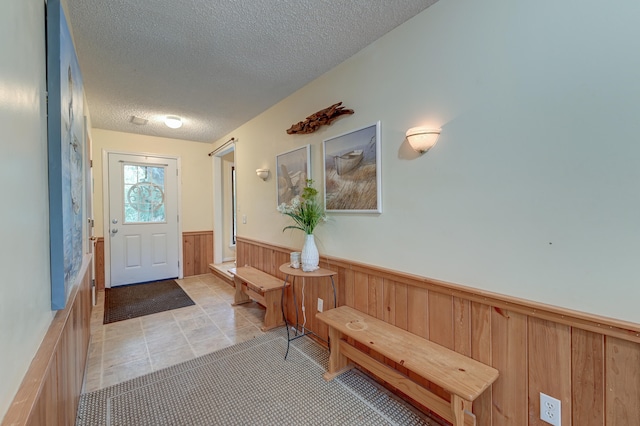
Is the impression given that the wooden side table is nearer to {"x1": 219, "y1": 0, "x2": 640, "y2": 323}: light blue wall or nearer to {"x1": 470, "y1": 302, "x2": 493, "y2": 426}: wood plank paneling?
{"x1": 219, "y1": 0, "x2": 640, "y2": 323}: light blue wall

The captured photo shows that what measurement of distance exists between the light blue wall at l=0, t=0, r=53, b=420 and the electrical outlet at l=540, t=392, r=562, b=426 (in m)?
1.86

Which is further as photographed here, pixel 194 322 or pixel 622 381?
pixel 194 322

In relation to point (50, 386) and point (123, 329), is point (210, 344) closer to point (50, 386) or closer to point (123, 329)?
point (123, 329)

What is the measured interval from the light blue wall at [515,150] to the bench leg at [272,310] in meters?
1.25

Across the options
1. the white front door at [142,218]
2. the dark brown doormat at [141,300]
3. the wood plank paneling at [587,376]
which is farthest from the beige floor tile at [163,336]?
the wood plank paneling at [587,376]

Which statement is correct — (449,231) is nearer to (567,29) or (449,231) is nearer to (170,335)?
(567,29)

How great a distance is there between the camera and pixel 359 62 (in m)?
2.06

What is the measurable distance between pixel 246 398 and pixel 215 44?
2.42 m

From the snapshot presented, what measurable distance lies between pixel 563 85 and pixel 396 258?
1198 mm

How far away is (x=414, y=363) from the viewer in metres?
1.40

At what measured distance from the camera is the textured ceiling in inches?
63.4

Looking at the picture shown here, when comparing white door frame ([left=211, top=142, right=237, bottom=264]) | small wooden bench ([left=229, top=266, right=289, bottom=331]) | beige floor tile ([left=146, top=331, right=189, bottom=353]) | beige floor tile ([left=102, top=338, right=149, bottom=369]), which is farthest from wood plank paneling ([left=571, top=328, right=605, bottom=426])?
white door frame ([left=211, top=142, right=237, bottom=264])

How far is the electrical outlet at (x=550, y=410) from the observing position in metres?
1.18

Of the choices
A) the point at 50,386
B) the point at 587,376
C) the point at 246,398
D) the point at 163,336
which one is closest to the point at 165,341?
the point at 163,336
